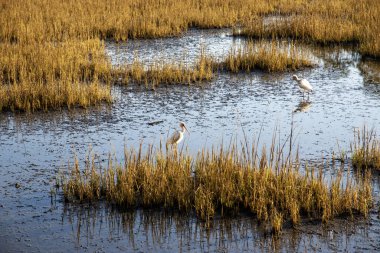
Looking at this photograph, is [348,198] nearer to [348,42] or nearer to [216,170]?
[216,170]

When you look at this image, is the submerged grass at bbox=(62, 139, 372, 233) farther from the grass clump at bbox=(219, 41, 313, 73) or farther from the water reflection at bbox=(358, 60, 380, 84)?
the grass clump at bbox=(219, 41, 313, 73)

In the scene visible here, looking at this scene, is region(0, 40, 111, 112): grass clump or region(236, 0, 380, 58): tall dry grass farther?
region(236, 0, 380, 58): tall dry grass

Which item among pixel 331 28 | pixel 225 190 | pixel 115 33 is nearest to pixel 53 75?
pixel 115 33

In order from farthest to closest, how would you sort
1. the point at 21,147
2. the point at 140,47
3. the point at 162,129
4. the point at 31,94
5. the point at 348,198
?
the point at 140,47 → the point at 31,94 → the point at 162,129 → the point at 21,147 → the point at 348,198

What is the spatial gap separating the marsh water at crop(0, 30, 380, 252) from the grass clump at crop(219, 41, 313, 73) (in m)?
0.29

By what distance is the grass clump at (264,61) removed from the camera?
41.6ft

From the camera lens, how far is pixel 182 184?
6.37 meters

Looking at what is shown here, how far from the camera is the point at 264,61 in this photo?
503 inches

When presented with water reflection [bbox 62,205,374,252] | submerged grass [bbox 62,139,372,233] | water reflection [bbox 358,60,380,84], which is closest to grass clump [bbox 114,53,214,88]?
water reflection [bbox 358,60,380,84]

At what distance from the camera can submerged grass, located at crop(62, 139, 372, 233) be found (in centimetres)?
593

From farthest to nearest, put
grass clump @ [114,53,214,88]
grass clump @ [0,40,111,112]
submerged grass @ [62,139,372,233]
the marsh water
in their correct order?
grass clump @ [114,53,214,88], grass clump @ [0,40,111,112], submerged grass @ [62,139,372,233], the marsh water

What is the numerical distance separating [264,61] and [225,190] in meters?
7.04

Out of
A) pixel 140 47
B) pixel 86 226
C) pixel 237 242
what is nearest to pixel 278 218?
pixel 237 242

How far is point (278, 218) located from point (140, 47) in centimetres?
1025
